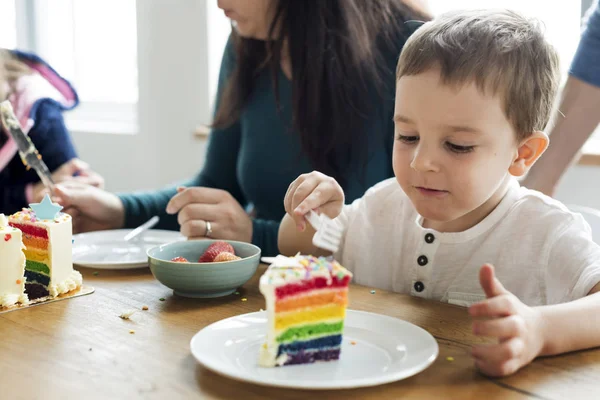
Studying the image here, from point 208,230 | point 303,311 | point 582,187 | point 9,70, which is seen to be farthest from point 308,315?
point 582,187

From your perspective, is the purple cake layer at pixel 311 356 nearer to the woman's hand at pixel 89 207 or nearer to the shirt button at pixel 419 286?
the shirt button at pixel 419 286

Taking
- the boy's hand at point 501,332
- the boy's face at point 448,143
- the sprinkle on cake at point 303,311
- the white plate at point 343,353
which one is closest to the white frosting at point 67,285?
the white plate at point 343,353

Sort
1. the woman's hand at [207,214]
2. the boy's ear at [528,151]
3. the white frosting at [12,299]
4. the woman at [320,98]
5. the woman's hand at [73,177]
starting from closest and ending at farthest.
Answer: the white frosting at [12,299] → the boy's ear at [528,151] → the woman's hand at [207,214] → the woman at [320,98] → the woman's hand at [73,177]

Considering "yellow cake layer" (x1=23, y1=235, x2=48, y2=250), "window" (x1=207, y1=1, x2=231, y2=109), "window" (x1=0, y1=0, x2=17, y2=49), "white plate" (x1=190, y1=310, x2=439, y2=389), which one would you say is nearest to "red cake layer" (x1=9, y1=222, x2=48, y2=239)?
"yellow cake layer" (x1=23, y1=235, x2=48, y2=250)

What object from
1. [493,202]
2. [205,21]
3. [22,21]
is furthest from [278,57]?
[22,21]

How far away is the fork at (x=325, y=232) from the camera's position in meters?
1.24

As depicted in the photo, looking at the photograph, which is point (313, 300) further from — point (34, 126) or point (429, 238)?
point (34, 126)

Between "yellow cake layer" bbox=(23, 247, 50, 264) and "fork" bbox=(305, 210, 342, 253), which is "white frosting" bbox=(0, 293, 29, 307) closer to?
"yellow cake layer" bbox=(23, 247, 50, 264)

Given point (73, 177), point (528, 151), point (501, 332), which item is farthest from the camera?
point (73, 177)

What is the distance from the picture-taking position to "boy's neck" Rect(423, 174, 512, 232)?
1.31 metres

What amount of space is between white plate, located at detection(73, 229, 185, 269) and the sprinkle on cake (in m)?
0.53

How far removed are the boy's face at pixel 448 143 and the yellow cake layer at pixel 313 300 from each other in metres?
0.30

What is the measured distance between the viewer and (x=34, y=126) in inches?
83.8

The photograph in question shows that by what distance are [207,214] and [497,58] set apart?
0.69 meters
